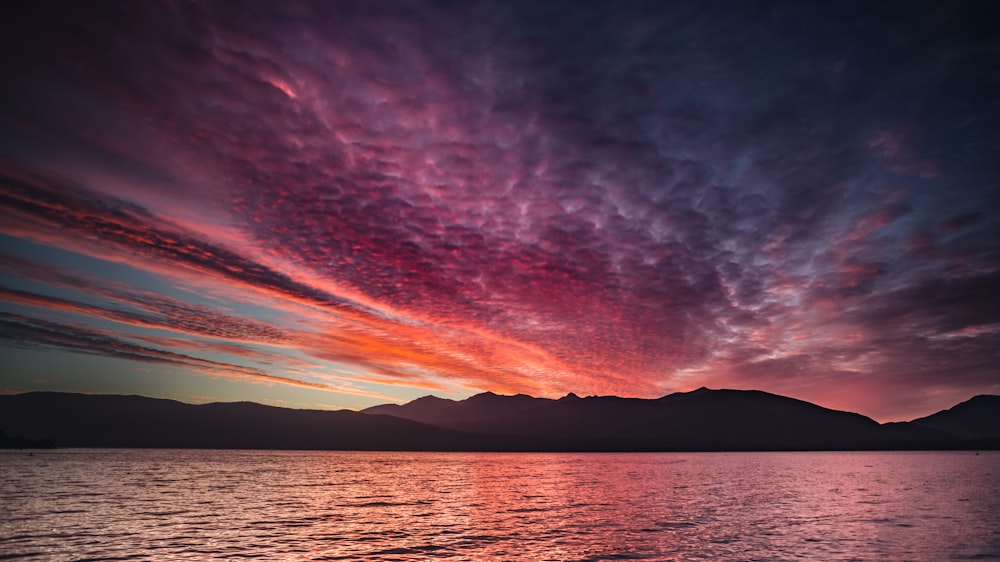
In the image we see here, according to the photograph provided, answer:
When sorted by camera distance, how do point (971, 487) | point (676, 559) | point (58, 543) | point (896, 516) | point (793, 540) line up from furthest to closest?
point (971, 487) < point (896, 516) < point (793, 540) < point (58, 543) < point (676, 559)

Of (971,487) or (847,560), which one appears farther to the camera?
(971,487)

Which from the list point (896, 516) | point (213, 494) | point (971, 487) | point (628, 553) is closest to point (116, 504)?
point (213, 494)

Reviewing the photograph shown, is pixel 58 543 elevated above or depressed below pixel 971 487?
below

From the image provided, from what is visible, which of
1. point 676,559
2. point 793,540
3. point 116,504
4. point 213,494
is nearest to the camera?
point 676,559

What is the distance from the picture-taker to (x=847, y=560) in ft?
114

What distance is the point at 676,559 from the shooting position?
3466cm

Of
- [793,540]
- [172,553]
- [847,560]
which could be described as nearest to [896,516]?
[793,540]

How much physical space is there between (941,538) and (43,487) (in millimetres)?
115374

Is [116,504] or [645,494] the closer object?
[116,504]

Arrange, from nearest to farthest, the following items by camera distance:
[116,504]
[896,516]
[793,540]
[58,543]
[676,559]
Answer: [676,559], [58,543], [793,540], [896,516], [116,504]

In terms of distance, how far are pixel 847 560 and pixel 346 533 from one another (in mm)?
36941

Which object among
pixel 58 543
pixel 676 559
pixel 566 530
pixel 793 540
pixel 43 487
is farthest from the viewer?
pixel 43 487

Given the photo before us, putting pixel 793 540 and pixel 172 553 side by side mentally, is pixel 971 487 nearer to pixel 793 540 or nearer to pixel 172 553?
pixel 793 540

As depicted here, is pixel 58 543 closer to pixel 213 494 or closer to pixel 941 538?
pixel 213 494
